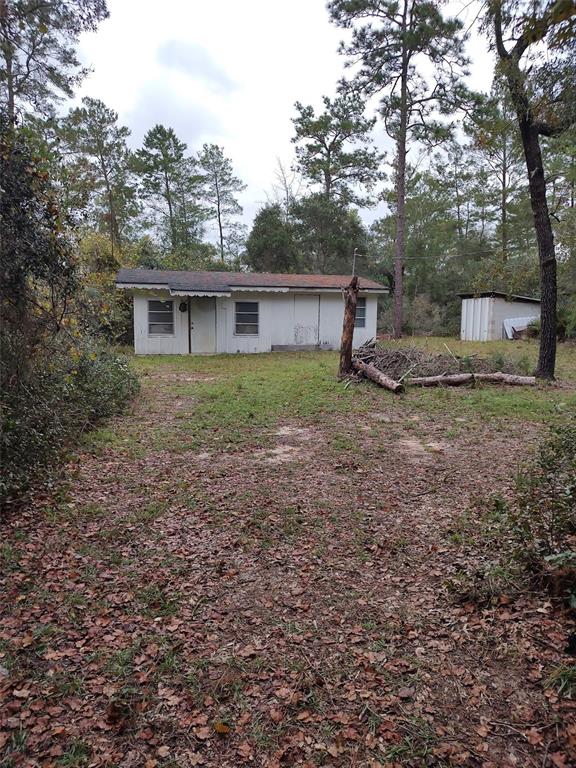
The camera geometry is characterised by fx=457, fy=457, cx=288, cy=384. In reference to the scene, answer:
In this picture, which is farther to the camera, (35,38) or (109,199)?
(109,199)

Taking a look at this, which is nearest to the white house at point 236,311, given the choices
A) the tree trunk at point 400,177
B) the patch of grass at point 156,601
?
the tree trunk at point 400,177

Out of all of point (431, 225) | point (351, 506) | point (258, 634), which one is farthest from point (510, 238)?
point (258, 634)

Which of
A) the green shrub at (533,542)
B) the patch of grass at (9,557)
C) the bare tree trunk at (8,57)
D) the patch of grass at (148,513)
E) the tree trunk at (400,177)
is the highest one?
the tree trunk at (400,177)

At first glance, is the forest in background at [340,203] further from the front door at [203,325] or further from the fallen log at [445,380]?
the fallen log at [445,380]

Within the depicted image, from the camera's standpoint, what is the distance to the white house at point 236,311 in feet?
49.3

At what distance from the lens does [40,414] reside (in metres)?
4.71

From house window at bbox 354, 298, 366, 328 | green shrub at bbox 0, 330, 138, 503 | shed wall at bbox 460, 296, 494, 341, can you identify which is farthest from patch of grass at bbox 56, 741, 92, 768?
shed wall at bbox 460, 296, 494, 341

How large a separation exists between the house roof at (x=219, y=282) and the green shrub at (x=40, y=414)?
27.8 ft

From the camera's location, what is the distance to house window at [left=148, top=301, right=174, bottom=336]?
15.2m

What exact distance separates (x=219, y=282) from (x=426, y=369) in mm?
8385

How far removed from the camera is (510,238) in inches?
1016

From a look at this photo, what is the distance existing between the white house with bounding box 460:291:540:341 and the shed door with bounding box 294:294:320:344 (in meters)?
7.72

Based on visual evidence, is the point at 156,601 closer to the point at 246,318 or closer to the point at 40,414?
the point at 40,414

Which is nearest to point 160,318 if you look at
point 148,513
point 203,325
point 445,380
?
point 203,325
